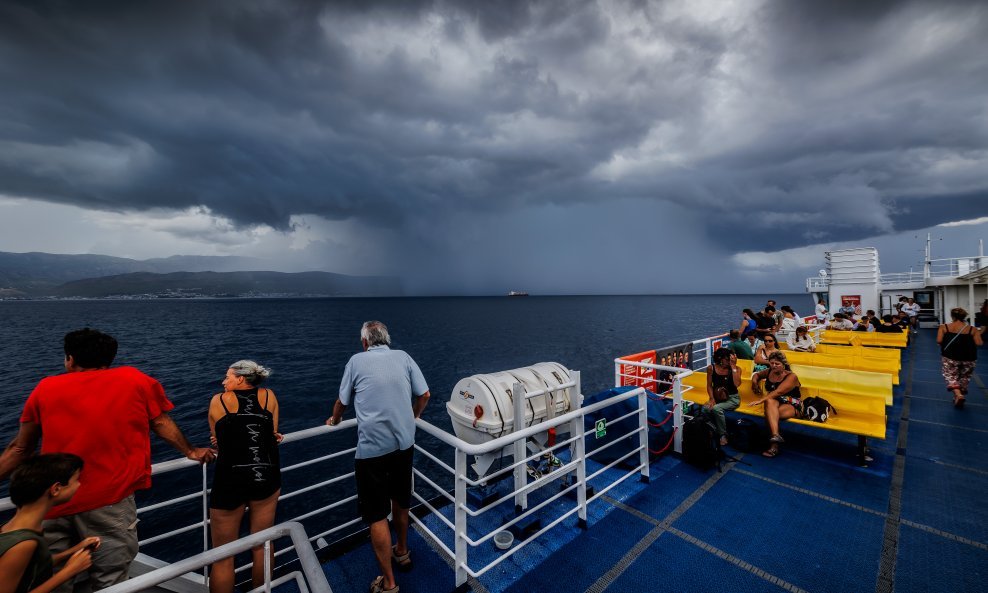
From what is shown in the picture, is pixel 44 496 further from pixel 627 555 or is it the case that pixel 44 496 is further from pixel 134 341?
pixel 134 341

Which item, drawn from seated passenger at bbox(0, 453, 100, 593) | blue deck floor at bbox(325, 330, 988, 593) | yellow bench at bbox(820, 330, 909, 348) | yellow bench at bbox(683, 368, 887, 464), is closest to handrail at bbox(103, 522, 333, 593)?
seated passenger at bbox(0, 453, 100, 593)

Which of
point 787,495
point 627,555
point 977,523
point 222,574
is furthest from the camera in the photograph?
point 787,495

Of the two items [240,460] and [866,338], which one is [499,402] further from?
[866,338]

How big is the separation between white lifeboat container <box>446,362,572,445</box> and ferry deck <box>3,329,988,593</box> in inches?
24.7

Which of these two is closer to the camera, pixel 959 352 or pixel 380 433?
pixel 380 433

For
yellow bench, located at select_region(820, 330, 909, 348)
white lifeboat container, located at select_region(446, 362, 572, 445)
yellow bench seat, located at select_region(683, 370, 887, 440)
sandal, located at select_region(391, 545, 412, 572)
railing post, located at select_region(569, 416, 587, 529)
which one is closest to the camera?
sandal, located at select_region(391, 545, 412, 572)

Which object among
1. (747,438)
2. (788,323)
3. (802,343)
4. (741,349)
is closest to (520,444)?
(747,438)

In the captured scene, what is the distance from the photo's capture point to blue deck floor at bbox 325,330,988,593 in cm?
356

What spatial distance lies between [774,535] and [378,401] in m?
4.26

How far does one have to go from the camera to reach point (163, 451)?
51.3 ft

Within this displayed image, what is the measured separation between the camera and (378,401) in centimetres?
337

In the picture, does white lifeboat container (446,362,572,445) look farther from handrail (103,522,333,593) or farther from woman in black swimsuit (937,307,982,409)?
woman in black swimsuit (937,307,982,409)

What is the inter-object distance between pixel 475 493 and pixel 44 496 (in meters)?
4.09

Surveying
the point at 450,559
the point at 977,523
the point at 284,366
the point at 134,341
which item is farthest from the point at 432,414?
the point at 134,341
